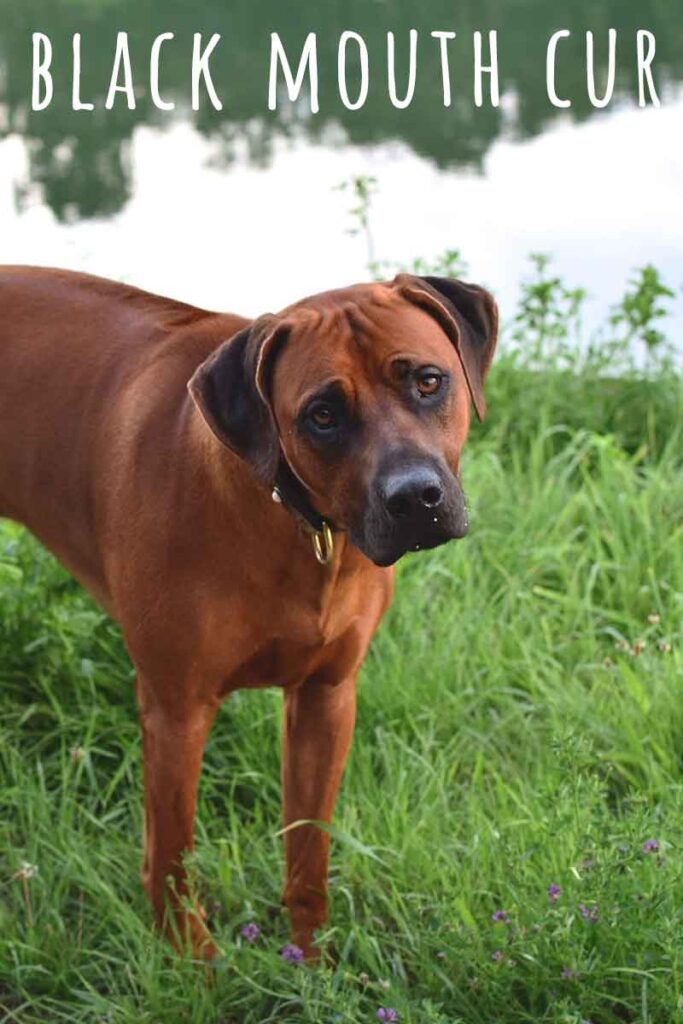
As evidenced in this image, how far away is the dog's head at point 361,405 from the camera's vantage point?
2.41 metres

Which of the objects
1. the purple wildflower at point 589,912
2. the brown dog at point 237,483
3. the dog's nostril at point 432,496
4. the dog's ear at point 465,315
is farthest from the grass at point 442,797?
the dog's ear at point 465,315

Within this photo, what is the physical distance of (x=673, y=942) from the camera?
102 inches

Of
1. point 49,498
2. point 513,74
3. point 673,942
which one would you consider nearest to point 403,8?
point 513,74

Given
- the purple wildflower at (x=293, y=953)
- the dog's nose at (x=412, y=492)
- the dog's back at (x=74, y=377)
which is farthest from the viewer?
the dog's back at (x=74, y=377)

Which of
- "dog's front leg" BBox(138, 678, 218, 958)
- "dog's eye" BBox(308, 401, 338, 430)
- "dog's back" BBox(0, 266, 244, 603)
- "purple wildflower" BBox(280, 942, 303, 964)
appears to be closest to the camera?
"dog's eye" BBox(308, 401, 338, 430)

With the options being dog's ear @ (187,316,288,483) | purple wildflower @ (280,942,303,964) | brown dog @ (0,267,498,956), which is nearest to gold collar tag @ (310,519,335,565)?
brown dog @ (0,267,498,956)

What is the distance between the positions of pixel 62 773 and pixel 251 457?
128cm

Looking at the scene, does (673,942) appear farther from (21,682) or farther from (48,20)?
(48,20)

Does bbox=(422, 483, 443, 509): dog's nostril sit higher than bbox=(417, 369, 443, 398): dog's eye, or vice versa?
bbox=(417, 369, 443, 398): dog's eye

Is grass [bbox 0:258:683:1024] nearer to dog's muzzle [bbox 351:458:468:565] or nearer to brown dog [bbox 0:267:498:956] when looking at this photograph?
brown dog [bbox 0:267:498:956]

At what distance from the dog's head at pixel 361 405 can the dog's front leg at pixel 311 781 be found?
0.59 metres

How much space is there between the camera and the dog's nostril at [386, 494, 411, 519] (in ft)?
7.76

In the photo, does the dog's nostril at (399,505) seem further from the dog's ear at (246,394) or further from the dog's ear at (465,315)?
the dog's ear at (465,315)

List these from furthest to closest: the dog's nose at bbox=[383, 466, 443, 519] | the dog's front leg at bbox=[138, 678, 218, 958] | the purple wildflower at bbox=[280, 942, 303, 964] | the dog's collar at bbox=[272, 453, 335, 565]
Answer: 1. the dog's front leg at bbox=[138, 678, 218, 958]
2. the purple wildflower at bbox=[280, 942, 303, 964]
3. the dog's collar at bbox=[272, 453, 335, 565]
4. the dog's nose at bbox=[383, 466, 443, 519]
